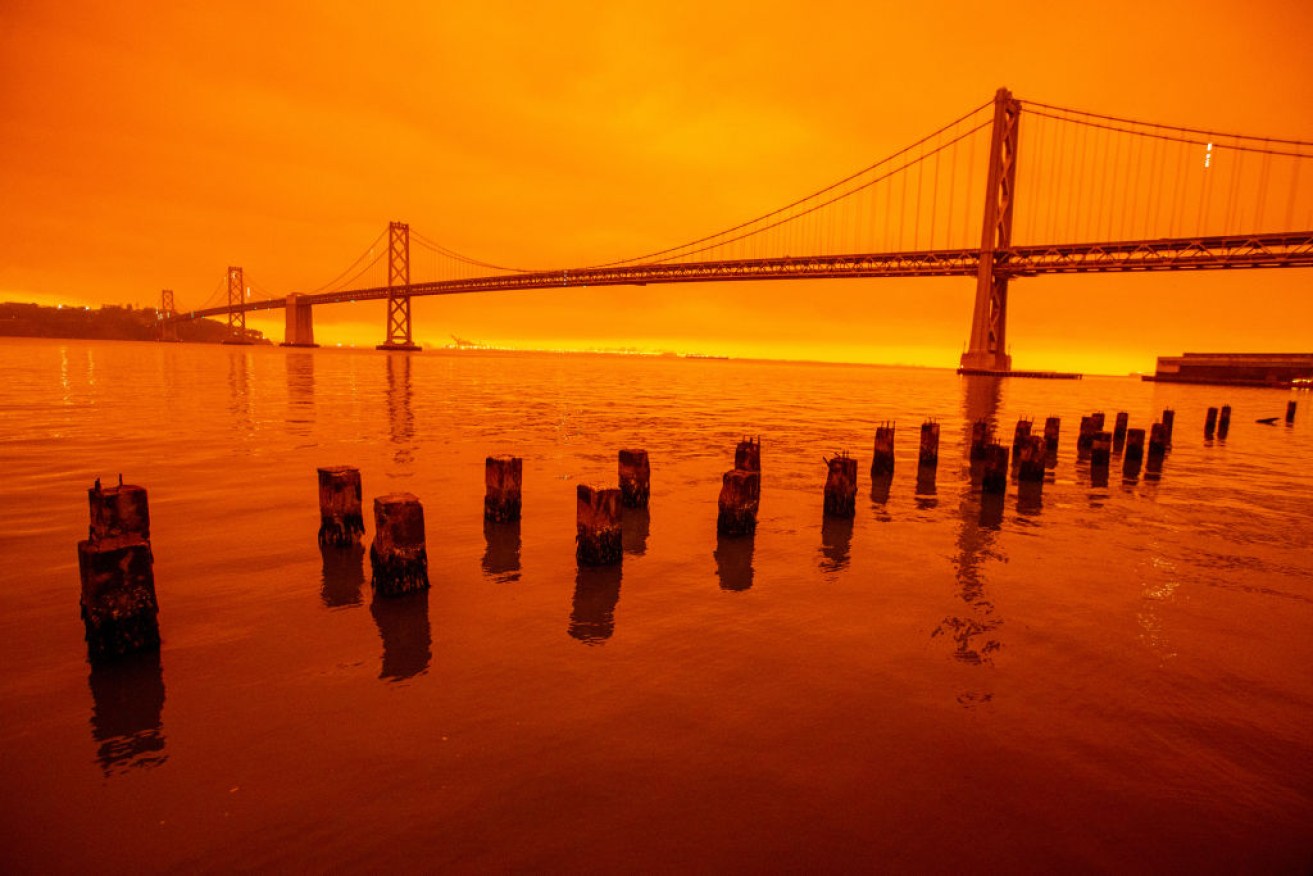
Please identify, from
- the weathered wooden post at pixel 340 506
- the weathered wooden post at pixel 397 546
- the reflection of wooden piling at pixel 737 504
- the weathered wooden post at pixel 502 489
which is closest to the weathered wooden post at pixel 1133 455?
the reflection of wooden piling at pixel 737 504

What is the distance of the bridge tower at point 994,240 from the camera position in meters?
57.3

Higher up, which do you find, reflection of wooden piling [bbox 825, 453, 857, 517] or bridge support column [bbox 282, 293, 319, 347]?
bridge support column [bbox 282, 293, 319, 347]

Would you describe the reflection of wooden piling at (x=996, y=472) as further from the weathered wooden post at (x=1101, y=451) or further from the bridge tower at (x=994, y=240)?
the bridge tower at (x=994, y=240)

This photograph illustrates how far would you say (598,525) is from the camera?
19.0 feet

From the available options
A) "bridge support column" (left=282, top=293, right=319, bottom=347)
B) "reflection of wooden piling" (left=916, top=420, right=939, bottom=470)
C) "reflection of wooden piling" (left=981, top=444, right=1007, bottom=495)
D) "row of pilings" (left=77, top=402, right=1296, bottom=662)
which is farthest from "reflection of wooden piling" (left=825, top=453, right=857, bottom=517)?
"bridge support column" (left=282, top=293, right=319, bottom=347)

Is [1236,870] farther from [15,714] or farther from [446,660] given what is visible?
[15,714]

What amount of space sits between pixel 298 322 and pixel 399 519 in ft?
322

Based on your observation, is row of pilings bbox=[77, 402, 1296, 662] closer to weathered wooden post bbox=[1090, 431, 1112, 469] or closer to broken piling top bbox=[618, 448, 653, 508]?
broken piling top bbox=[618, 448, 653, 508]

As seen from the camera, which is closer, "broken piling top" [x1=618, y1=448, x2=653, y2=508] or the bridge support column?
"broken piling top" [x1=618, y1=448, x2=653, y2=508]

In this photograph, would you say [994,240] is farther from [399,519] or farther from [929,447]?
[399,519]

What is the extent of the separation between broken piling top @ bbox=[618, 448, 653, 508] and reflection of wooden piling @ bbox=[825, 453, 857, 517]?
2.24 metres

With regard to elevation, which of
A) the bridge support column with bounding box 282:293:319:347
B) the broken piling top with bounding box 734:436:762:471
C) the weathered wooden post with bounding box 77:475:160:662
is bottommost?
the weathered wooden post with bounding box 77:475:160:662

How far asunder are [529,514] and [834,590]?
3781 mm

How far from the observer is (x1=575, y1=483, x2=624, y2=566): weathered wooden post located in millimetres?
5801
